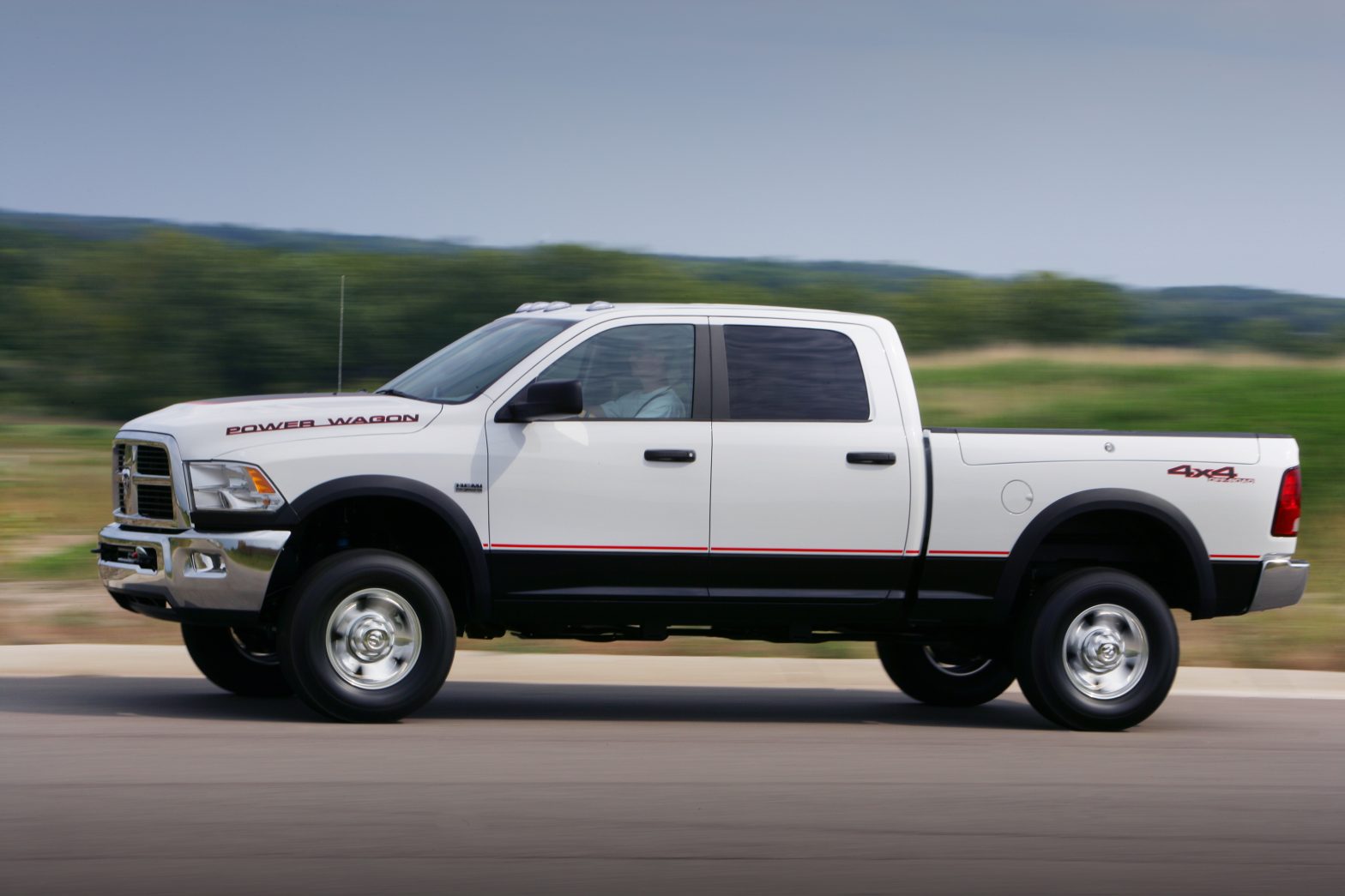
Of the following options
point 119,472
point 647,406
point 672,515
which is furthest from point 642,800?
point 119,472

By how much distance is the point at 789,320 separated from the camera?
844cm

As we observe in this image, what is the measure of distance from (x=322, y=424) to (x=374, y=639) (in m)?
1.03

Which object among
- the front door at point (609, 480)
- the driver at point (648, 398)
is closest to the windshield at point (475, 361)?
the front door at point (609, 480)

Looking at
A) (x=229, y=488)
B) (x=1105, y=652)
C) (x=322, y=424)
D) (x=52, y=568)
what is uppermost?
(x=322, y=424)

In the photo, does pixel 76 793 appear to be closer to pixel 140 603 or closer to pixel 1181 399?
pixel 140 603

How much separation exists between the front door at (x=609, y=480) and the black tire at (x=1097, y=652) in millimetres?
1773

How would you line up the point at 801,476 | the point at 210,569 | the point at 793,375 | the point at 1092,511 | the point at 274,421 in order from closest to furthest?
the point at 210,569 < the point at 274,421 < the point at 801,476 < the point at 793,375 < the point at 1092,511

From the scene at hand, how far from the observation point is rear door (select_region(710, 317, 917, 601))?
812 cm

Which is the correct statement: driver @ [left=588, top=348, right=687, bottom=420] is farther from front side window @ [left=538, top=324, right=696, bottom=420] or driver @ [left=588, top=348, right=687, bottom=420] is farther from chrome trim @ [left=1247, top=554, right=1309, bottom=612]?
chrome trim @ [left=1247, top=554, right=1309, bottom=612]

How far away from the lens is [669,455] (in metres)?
8.02

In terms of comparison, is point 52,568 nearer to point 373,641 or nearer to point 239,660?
point 239,660

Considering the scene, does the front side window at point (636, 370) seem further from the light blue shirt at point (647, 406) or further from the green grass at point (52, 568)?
the green grass at point (52, 568)

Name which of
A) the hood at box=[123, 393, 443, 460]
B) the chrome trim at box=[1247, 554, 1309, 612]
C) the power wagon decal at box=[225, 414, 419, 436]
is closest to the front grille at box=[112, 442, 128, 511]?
the hood at box=[123, 393, 443, 460]

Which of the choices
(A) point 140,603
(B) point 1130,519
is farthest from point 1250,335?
(A) point 140,603
